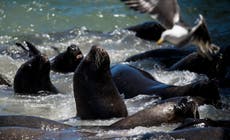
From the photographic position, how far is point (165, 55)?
13.6 meters

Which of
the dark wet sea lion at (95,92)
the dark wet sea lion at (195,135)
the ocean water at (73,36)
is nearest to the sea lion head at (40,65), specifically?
the ocean water at (73,36)

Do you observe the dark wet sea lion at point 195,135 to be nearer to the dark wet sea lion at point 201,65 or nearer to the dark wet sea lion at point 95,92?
the dark wet sea lion at point 95,92

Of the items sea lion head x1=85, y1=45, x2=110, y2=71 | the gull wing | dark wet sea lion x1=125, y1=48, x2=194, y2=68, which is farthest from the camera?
dark wet sea lion x1=125, y1=48, x2=194, y2=68

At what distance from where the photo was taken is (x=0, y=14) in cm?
2056

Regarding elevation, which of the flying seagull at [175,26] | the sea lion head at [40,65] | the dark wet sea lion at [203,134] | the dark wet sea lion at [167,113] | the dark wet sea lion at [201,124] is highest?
the flying seagull at [175,26]

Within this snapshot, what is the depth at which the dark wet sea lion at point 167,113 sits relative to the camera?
828cm

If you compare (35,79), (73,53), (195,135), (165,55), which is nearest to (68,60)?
(73,53)

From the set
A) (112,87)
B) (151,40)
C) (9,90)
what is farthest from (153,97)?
(151,40)

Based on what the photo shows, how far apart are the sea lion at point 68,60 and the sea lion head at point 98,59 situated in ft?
11.3

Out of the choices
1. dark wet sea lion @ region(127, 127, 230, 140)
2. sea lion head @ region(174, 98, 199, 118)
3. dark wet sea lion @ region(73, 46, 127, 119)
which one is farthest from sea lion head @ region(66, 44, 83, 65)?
dark wet sea lion @ region(127, 127, 230, 140)

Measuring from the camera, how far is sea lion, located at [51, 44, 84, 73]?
40.8 feet

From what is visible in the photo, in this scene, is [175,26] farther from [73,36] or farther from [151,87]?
[73,36]

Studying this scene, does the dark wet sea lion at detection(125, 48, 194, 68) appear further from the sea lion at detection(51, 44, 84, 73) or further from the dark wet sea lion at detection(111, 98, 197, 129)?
the dark wet sea lion at detection(111, 98, 197, 129)

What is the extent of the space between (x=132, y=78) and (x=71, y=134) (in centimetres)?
337
